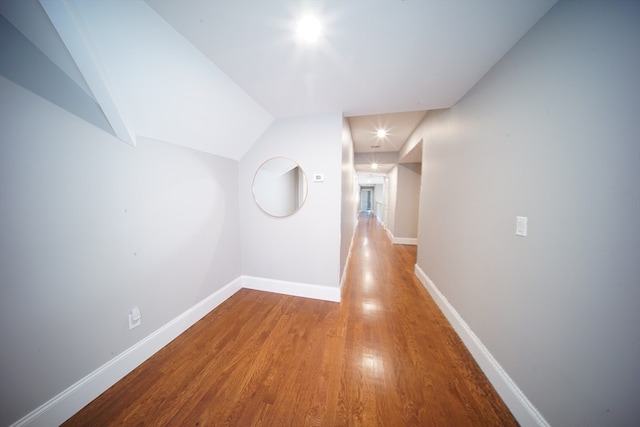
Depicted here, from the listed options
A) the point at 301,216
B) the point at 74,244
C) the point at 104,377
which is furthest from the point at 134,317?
the point at 301,216

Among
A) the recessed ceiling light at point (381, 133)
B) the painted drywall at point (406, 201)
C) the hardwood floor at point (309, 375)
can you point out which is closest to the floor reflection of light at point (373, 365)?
the hardwood floor at point (309, 375)

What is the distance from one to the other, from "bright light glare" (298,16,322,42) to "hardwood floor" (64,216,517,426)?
2281 mm

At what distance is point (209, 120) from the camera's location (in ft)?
5.64

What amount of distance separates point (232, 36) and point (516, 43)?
5.93 ft

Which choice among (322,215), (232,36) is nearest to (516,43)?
(232,36)

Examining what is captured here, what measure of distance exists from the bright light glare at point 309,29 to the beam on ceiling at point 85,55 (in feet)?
3.52

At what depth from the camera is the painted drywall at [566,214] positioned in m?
0.70

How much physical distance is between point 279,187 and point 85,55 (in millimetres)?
1643

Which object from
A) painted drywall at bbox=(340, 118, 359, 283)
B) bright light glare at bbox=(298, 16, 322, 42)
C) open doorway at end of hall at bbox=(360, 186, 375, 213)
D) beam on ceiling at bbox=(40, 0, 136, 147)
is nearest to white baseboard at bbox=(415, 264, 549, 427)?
painted drywall at bbox=(340, 118, 359, 283)

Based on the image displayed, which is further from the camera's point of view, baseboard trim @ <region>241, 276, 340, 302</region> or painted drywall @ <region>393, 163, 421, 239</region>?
painted drywall @ <region>393, 163, 421, 239</region>

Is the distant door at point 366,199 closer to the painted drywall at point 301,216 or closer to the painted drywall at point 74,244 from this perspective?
the painted drywall at point 301,216

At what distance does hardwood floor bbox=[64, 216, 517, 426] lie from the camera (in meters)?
1.08

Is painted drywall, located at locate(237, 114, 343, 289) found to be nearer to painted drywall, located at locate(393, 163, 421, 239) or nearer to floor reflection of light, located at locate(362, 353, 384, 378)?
floor reflection of light, located at locate(362, 353, 384, 378)

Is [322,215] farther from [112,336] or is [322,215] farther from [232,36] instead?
[112,336]
